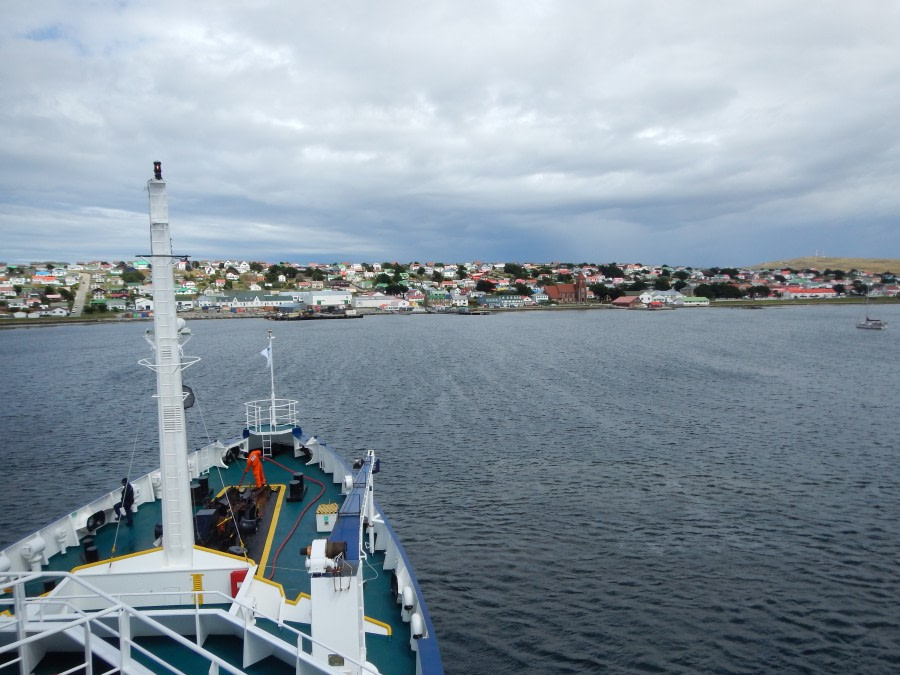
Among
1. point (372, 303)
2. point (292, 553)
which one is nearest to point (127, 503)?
point (292, 553)

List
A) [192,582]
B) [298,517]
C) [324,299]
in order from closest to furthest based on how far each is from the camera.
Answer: [192,582] < [298,517] < [324,299]

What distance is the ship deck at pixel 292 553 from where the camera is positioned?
32.2 ft

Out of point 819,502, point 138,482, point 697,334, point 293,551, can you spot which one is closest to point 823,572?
point 819,502

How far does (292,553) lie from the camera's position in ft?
39.7

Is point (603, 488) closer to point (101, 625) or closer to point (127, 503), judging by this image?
point (127, 503)

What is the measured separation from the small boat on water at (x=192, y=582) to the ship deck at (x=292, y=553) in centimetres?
4

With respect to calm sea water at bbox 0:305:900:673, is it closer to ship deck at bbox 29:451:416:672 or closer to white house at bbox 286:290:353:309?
ship deck at bbox 29:451:416:672

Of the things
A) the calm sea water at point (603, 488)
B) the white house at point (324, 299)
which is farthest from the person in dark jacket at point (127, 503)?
the white house at point (324, 299)

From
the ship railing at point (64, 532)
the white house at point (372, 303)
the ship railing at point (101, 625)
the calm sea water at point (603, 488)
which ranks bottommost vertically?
the calm sea water at point (603, 488)

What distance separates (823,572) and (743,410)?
23.3 m

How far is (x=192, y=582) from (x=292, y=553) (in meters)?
2.66

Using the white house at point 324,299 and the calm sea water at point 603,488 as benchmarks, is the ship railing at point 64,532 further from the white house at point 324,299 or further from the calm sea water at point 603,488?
the white house at point 324,299

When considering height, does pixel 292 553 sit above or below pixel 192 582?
below

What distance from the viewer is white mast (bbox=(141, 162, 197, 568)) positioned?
9.70 meters
